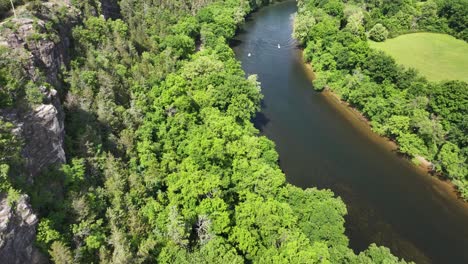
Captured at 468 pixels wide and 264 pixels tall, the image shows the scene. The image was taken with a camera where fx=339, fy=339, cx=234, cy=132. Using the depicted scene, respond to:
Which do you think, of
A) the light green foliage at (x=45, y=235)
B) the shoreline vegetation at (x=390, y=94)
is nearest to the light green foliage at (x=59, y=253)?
the light green foliage at (x=45, y=235)

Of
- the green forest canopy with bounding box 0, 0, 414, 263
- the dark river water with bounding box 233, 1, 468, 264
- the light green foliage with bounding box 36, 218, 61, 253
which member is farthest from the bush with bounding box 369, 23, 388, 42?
the light green foliage with bounding box 36, 218, 61, 253

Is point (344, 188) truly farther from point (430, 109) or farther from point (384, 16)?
point (384, 16)

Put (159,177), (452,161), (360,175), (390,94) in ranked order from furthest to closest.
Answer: (390,94) < (360,175) < (452,161) < (159,177)

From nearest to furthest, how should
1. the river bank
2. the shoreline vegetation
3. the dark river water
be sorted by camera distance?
the dark river water < the river bank < the shoreline vegetation

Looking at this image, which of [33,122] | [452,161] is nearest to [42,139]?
[33,122]

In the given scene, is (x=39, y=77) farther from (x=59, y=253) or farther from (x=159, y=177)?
(x=59, y=253)

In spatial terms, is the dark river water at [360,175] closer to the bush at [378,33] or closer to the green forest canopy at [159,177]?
the green forest canopy at [159,177]

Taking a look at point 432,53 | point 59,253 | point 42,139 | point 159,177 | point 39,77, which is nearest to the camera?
point 59,253

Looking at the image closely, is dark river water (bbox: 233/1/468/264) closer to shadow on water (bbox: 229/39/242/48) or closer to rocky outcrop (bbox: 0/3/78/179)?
shadow on water (bbox: 229/39/242/48)

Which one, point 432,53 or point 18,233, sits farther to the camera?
point 432,53
